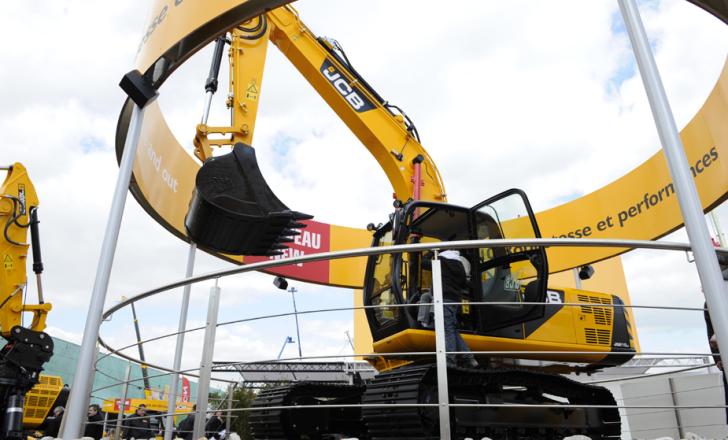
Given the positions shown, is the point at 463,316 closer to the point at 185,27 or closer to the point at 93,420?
the point at 185,27

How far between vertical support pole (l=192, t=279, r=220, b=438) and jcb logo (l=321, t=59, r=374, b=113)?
4383mm

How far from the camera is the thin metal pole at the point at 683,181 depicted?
2504 millimetres

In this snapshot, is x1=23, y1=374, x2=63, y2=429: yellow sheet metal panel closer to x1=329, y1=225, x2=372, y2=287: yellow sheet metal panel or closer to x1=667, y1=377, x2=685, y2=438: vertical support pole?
x1=329, y1=225, x2=372, y2=287: yellow sheet metal panel

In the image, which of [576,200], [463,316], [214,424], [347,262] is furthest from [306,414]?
[576,200]

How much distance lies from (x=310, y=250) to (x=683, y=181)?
24.6 ft

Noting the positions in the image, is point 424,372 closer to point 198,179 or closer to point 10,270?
point 198,179

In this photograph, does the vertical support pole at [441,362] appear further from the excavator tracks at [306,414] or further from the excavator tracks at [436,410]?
the excavator tracks at [306,414]

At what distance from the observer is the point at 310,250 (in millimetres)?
9781

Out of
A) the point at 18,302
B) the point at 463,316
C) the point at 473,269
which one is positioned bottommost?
the point at 463,316

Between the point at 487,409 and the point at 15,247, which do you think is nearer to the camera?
the point at 487,409

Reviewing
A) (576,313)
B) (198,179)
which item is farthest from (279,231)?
(576,313)

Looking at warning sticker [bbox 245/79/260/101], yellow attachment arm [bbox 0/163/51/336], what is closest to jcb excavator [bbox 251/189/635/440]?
warning sticker [bbox 245/79/260/101]

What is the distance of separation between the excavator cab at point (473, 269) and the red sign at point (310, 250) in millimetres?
4216

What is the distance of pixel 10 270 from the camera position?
710 centimetres
